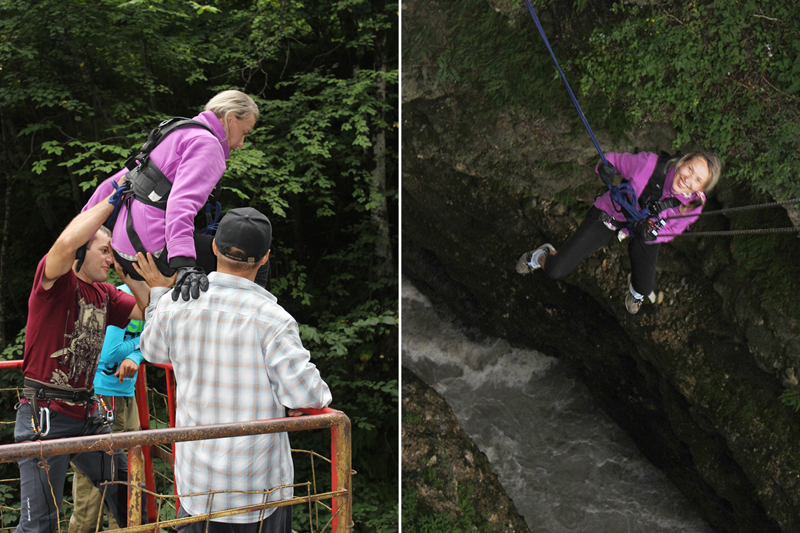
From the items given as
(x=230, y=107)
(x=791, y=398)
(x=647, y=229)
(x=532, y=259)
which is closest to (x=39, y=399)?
(x=230, y=107)

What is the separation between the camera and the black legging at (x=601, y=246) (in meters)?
2.73

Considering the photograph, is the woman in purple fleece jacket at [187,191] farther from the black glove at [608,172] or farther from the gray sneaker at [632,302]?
the gray sneaker at [632,302]

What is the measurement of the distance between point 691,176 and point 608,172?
0.33 metres

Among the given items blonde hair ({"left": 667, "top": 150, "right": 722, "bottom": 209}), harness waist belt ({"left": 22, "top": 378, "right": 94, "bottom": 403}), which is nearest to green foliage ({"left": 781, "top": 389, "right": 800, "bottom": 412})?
blonde hair ({"left": 667, "top": 150, "right": 722, "bottom": 209})

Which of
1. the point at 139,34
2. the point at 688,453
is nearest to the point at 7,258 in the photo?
the point at 139,34

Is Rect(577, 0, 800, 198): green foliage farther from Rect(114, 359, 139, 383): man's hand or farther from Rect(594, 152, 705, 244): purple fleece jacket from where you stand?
Rect(114, 359, 139, 383): man's hand

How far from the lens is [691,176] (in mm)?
2580

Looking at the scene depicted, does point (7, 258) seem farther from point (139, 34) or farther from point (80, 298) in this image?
point (80, 298)

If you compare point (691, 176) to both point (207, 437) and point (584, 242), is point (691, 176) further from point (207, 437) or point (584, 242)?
point (207, 437)

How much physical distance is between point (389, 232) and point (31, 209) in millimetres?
2923

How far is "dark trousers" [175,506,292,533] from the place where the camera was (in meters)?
1.45

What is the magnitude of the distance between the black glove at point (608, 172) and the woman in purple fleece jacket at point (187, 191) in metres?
1.54

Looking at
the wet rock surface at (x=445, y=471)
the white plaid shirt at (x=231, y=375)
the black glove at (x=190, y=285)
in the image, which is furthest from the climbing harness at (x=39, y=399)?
the wet rock surface at (x=445, y=471)

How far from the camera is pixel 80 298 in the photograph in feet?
5.88
